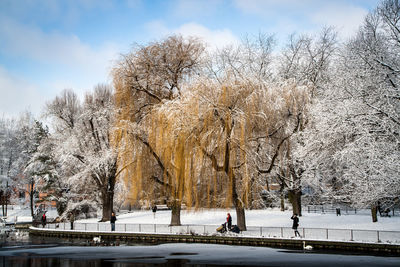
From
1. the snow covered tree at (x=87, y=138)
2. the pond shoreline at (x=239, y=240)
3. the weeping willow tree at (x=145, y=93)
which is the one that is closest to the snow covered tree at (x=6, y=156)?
the snow covered tree at (x=87, y=138)

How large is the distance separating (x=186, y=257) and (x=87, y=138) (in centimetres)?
2311

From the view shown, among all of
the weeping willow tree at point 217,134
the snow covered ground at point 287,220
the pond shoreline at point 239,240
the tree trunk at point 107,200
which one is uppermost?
the weeping willow tree at point 217,134

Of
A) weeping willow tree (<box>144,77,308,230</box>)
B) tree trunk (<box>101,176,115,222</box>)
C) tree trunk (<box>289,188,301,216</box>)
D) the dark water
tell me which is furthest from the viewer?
tree trunk (<box>101,176,115,222</box>)

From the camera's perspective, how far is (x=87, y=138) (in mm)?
39156

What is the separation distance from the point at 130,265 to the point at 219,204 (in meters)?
9.20

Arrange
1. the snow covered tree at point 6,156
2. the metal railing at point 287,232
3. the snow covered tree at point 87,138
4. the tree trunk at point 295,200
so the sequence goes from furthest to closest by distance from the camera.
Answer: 1. the snow covered tree at point 6,156
2. the snow covered tree at point 87,138
3. the tree trunk at point 295,200
4. the metal railing at point 287,232

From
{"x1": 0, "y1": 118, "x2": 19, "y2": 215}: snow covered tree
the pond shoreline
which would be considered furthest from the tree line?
{"x1": 0, "y1": 118, "x2": 19, "y2": 215}: snow covered tree

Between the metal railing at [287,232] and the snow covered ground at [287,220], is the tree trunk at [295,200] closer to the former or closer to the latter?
the snow covered ground at [287,220]

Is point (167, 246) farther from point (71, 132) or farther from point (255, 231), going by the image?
point (71, 132)

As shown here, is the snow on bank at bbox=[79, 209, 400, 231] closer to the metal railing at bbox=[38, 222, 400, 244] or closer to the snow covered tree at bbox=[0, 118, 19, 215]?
the metal railing at bbox=[38, 222, 400, 244]

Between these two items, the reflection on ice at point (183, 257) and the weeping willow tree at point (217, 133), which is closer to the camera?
the reflection on ice at point (183, 257)

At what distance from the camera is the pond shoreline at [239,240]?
20.4 m

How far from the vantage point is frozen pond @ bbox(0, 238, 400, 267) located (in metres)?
16.9

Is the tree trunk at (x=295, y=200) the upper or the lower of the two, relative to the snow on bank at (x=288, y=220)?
upper
